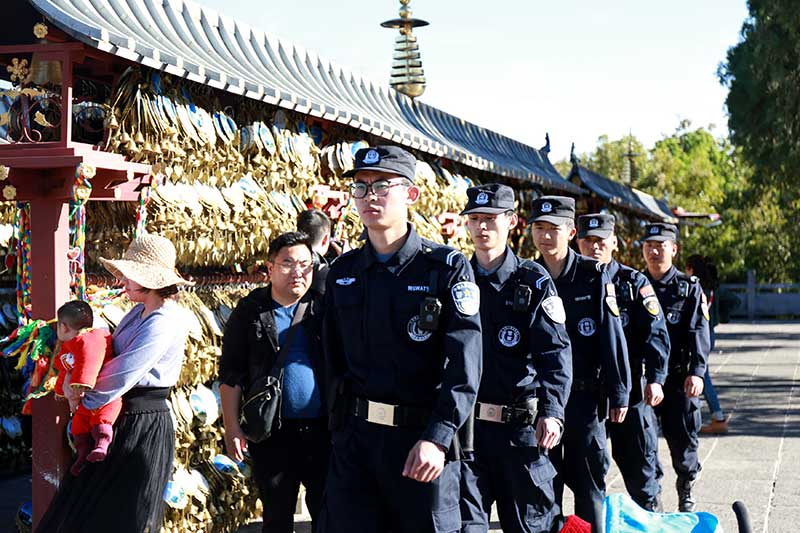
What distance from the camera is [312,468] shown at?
591 cm

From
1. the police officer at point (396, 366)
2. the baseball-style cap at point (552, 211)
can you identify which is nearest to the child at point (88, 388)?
the police officer at point (396, 366)

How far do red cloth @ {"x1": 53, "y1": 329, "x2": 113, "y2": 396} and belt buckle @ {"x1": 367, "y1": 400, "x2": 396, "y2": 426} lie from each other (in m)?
1.42

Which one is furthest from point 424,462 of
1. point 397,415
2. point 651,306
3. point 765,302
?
point 765,302

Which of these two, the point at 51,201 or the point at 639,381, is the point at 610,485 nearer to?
the point at 639,381

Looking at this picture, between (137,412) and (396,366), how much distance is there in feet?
4.74

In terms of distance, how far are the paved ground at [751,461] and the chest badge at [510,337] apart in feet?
8.48

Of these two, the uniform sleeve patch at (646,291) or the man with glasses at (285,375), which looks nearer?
the man with glasses at (285,375)

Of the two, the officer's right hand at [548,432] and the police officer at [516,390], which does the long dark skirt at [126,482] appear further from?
the officer's right hand at [548,432]

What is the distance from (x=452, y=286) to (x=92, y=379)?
5.84 feet

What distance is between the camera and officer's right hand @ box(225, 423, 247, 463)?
5707 mm

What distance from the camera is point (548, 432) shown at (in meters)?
5.66

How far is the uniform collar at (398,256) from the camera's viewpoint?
15.2 ft

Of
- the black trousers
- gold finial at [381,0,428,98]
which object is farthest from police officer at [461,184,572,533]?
gold finial at [381,0,428,98]

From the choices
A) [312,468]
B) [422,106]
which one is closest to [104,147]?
[312,468]
